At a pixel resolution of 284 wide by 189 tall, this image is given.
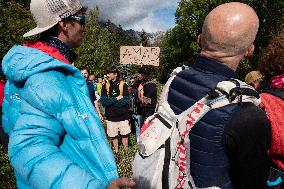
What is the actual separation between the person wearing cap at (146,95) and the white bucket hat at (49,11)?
23.1ft

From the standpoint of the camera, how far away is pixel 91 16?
38250mm

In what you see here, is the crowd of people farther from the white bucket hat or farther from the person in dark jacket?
the person in dark jacket

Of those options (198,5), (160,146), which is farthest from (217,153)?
(198,5)

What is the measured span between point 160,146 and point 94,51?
3579 centimetres

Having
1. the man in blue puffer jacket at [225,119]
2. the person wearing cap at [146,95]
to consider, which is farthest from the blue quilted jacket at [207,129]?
the person wearing cap at [146,95]

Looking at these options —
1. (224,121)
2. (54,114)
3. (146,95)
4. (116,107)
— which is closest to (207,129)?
(224,121)

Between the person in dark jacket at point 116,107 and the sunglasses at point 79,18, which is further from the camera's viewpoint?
the person in dark jacket at point 116,107

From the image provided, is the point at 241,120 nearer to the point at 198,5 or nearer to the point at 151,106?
the point at 151,106

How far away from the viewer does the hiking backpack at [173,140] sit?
184 cm

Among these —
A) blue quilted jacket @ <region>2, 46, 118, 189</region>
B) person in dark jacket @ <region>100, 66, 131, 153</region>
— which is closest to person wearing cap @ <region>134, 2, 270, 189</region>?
blue quilted jacket @ <region>2, 46, 118, 189</region>

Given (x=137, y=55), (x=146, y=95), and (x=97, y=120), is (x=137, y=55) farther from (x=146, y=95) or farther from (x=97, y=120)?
(x=97, y=120)

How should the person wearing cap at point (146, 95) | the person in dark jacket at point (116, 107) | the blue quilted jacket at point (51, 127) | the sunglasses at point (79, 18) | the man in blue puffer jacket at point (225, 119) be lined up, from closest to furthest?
1. the blue quilted jacket at point (51, 127)
2. the man in blue puffer jacket at point (225, 119)
3. the sunglasses at point (79, 18)
4. the person in dark jacket at point (116, 107)
5. the person wearing cap at point (146, 95)

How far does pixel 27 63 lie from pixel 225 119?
0.98 meters

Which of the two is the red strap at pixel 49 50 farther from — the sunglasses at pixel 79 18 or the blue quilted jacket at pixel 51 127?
the sunglasses at pixel 79 18
